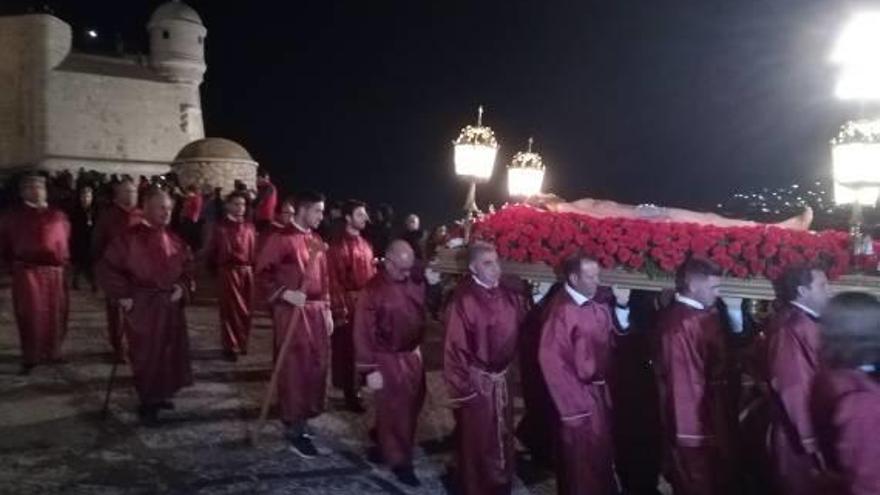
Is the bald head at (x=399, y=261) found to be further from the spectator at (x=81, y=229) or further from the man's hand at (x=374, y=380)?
the spectator at (x=81, y=229)

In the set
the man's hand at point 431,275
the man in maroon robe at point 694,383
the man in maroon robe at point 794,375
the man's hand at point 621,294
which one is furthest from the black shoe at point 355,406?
the man in maroon robe at point 794,375

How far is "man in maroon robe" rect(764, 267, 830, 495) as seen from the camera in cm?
450

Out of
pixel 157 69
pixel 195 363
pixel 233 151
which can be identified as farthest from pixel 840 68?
pixel 157 69

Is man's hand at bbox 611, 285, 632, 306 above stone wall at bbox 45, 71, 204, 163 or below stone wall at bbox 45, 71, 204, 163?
below

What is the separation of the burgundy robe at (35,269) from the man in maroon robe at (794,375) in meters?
6.99

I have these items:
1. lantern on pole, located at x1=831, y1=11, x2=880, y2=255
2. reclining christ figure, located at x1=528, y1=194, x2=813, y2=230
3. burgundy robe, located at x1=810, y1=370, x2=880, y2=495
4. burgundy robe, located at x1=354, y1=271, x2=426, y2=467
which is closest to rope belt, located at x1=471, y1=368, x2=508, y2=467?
burgundy robe, located at x1=354, y1=271, x2=426, y2=467

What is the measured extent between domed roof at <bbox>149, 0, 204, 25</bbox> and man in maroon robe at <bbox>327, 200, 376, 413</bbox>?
40687 mm

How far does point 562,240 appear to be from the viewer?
678cm

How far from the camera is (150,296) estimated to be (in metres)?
7.25

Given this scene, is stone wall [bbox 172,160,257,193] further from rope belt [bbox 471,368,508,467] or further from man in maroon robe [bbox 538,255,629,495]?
man in maroon robe [bbox 538,255,629,495]

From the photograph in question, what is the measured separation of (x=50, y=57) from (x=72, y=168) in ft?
17.7

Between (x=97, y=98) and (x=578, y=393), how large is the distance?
42.5 m

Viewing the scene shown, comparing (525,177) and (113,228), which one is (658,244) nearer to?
(525,177)

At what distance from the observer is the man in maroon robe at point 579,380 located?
206 inches
